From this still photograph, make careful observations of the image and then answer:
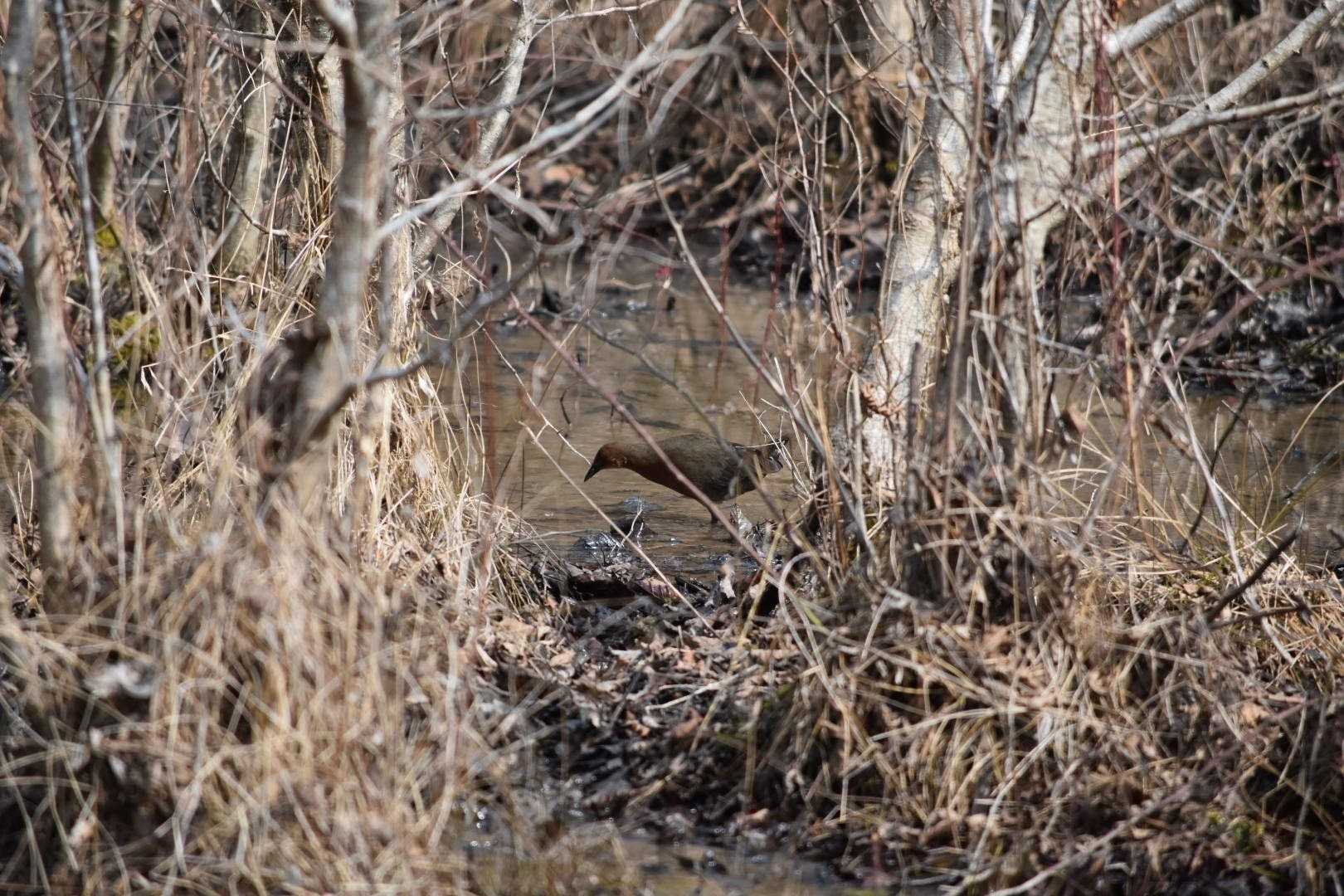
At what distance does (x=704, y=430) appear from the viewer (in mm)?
7355

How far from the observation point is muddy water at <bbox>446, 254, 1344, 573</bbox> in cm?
438

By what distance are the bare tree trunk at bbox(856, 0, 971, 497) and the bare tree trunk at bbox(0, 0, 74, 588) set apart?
2017 mm

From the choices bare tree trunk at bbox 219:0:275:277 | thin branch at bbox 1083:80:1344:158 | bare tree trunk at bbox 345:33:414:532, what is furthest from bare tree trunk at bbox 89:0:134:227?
thin branch at bbox 1083:80:1344:158

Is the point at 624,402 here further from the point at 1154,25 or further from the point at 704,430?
the point at 1154,25

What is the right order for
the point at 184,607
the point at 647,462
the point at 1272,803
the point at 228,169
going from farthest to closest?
1. the point at 228,169
2. the point at 647,462
3. the point at 1272,803
4. the point at 184,607

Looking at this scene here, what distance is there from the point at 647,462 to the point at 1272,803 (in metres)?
3.04

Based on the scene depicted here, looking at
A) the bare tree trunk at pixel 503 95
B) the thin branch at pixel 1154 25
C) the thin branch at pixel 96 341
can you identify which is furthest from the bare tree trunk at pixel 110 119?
the thin branch at pixel 1154 25

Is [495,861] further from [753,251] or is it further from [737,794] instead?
[753,251]

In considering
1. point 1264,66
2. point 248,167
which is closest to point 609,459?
point 248,167

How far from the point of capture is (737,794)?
11.4 feet

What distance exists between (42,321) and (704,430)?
4.56 meters

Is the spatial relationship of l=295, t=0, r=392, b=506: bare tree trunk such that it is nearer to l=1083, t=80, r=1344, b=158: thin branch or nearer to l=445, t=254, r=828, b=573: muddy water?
l=445, t=254, r=828, b=573: muddy water

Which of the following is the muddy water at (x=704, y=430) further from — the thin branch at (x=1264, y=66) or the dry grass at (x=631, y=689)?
the thin branch at (x=1264, y=66)

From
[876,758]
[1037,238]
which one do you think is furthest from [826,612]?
[1037,238]
